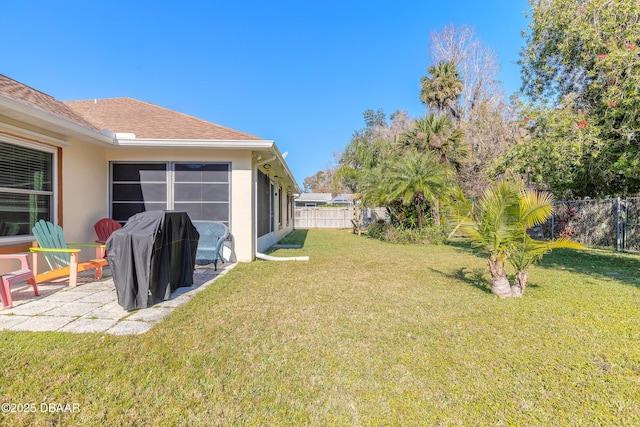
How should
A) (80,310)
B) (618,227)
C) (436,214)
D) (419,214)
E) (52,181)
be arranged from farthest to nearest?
(436,214) → (419,214) → (618,227) → (52,181) → (80,310)

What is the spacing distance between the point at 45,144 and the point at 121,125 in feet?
7.63

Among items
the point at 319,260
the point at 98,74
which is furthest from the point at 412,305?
the point at 98,74

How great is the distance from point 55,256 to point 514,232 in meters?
7.33

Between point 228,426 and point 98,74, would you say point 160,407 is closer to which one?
point 228,426

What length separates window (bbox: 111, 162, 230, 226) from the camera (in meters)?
7.22

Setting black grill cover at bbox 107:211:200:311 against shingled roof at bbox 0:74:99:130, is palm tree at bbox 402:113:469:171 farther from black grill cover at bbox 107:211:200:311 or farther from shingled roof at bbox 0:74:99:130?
shingled roof at bbox 0:74:99:130

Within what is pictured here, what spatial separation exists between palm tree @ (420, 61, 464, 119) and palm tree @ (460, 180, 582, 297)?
17.9 meters

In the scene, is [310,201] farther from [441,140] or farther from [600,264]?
[600,264]

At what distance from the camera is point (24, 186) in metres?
5.18

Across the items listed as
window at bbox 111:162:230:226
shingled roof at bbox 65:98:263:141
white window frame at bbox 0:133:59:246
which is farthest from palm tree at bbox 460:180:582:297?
white window frame at bbox 0:133:59:246

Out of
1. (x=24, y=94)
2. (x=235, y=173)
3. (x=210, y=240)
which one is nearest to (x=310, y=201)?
(x=235, y=173)

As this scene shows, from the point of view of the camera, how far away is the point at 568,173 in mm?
8219

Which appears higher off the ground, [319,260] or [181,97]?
[181,97]

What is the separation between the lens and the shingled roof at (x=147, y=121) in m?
7.02
